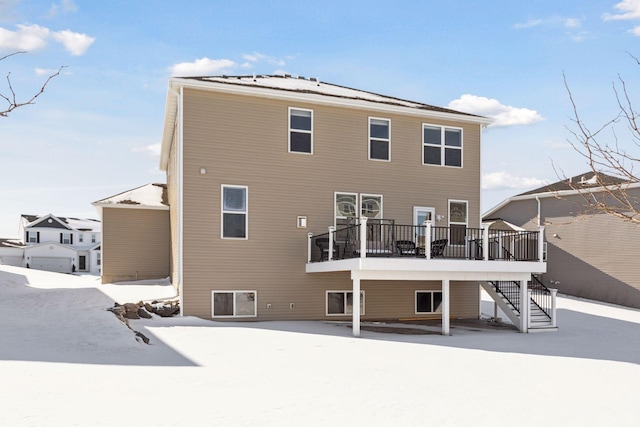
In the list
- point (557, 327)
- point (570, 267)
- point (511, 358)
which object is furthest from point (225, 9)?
point (570, 267)

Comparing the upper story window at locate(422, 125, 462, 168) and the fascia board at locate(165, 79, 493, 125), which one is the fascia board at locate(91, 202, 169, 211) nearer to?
the fascia board at locate(165, 79, 493, 125)

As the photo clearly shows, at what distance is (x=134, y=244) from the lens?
79.0ft

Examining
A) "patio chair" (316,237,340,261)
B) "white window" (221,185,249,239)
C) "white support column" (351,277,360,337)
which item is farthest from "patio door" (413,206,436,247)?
"white window" (221,185,249,239)

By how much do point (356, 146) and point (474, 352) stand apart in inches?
322

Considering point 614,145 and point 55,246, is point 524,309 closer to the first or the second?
point 614,145

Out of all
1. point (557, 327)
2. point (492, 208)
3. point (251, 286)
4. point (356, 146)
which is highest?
point (356, 146)

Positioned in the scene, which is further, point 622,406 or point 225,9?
point 225,9

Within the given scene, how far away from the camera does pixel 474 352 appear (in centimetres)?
1340

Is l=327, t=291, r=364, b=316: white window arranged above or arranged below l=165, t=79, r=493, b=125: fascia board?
below

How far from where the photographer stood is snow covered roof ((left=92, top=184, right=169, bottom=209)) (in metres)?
23.8

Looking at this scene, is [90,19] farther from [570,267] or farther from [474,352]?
[570,267]

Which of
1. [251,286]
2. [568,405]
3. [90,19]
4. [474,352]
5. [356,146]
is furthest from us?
[356,146]

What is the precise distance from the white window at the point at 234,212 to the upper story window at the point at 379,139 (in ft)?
14.7

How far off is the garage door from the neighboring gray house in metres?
41.2
